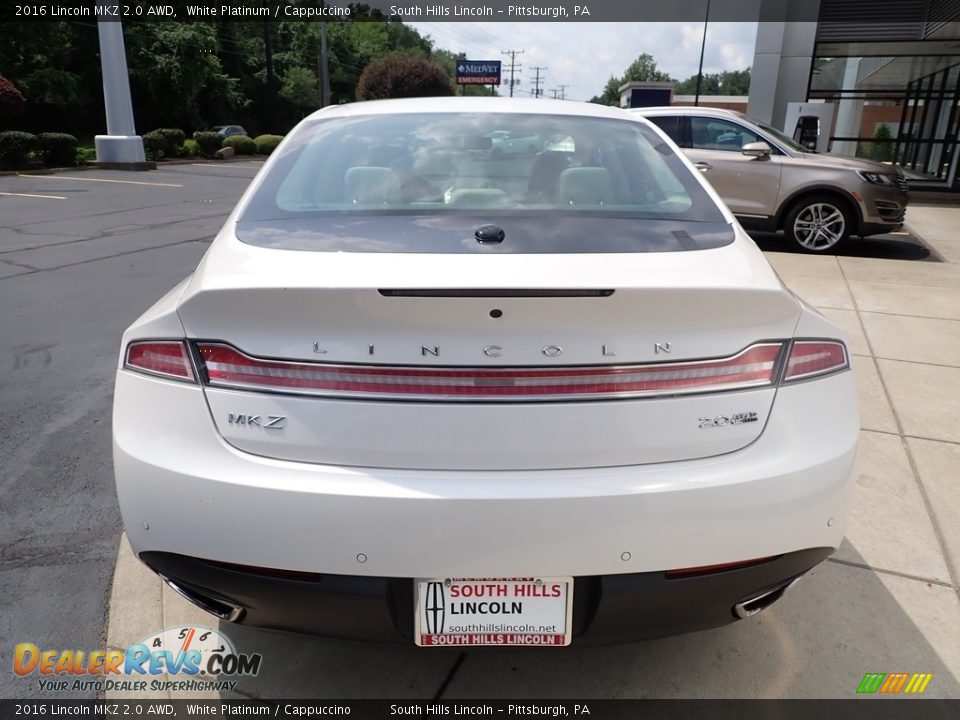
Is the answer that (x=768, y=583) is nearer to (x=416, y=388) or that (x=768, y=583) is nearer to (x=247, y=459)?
(x=416, y=388)

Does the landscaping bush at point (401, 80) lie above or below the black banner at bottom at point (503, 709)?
above

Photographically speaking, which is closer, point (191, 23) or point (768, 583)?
point (768, 583)

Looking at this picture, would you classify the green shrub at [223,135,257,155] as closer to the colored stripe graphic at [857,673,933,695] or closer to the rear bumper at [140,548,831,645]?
the rear bumper at [140,548,831,645]

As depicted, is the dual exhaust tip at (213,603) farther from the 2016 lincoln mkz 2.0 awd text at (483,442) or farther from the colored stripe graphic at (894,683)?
the colored stripe graphic at (894,683)

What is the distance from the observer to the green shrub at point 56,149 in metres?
22.4

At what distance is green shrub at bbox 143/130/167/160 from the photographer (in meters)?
28.2

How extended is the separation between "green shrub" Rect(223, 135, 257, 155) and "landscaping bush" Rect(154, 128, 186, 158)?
169 inches

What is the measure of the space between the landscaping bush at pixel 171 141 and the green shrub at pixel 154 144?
209mm

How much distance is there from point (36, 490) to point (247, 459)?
2.18m

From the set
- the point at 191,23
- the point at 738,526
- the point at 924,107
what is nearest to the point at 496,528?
the point at 738,526

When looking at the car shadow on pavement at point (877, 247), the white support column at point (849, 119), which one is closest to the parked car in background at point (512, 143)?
the car shadow on pavement at point (877, 247)

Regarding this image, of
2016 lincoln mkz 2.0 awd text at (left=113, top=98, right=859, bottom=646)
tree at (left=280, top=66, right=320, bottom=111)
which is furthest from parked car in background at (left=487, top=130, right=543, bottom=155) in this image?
tree at (left=280, top=66, right=320, bottom=111)

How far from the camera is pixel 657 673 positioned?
2.27 m

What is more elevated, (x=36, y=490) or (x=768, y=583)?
(x=768, y=583)
